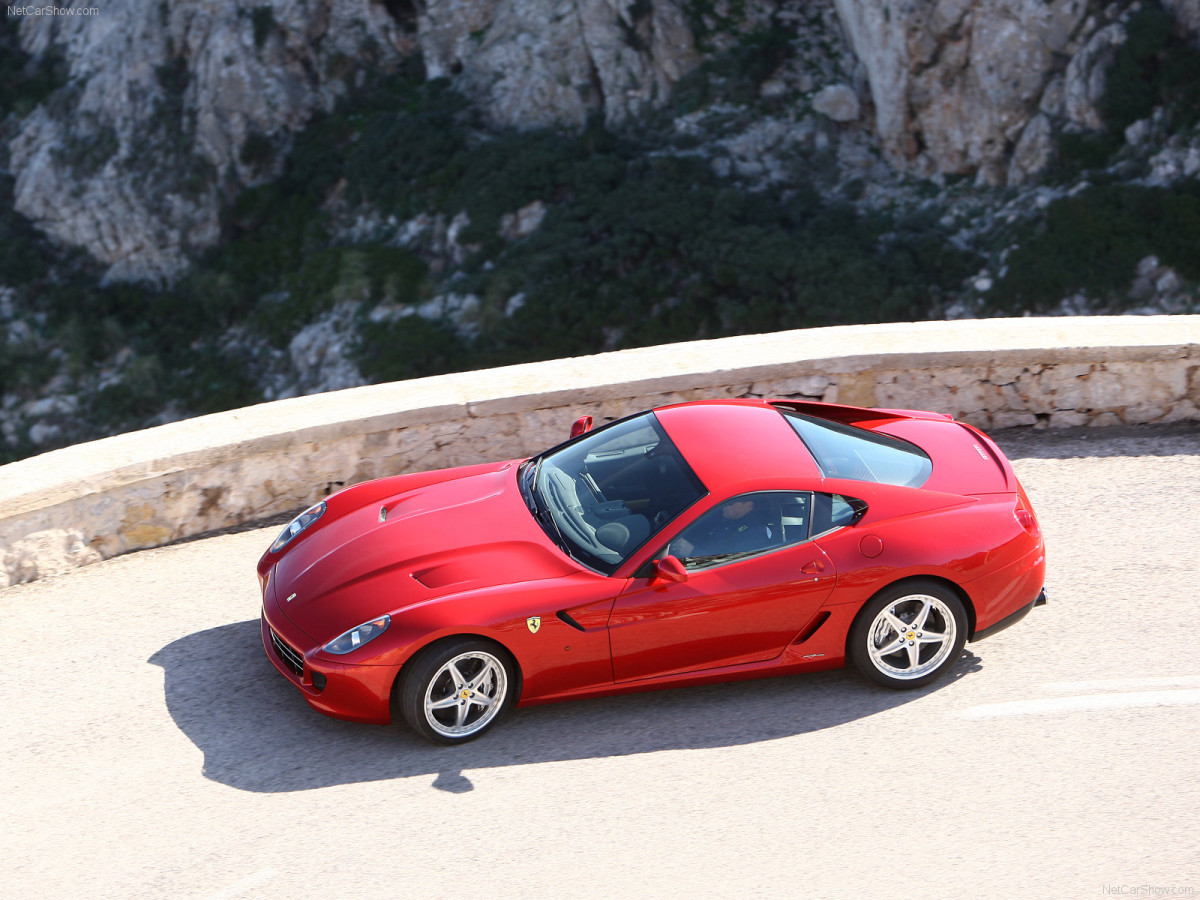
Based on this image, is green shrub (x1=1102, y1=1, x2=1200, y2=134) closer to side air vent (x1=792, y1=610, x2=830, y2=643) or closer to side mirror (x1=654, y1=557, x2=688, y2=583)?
side air vent (x1=792, y1=610, x2=830, y2=643)

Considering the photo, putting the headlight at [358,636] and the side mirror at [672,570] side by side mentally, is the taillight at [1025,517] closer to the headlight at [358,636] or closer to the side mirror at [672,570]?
the side mirror at [672,570]

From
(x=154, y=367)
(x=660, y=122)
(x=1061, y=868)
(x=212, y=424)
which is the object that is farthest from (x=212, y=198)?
(x=1061, y=868)

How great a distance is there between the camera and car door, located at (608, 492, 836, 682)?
4.62m

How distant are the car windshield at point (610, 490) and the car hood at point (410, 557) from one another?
11 cm

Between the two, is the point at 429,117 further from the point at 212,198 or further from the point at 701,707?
the point at 701,707

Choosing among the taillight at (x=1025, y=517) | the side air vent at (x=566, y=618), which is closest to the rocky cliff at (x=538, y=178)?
the taillight at (x=1025, y=517)

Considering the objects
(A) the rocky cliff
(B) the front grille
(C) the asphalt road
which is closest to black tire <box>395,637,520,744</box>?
Answer: (C) the asphalt road

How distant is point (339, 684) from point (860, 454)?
2.71 m

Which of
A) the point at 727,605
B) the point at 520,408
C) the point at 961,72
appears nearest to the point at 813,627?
the point at 727,605

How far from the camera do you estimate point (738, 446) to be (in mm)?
5043

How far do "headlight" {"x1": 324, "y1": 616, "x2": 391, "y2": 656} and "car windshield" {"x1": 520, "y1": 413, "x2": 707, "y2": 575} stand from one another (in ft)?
2.91

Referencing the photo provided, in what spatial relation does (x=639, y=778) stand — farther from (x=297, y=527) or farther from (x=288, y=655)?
(x=297, y=527)

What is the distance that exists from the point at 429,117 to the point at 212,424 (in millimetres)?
25848

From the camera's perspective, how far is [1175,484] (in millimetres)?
6617
